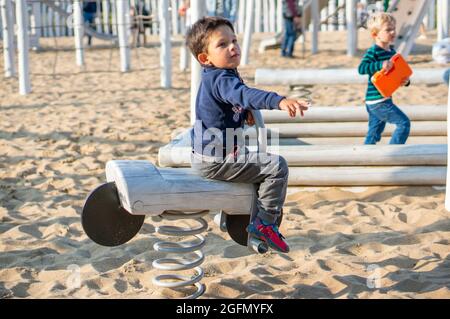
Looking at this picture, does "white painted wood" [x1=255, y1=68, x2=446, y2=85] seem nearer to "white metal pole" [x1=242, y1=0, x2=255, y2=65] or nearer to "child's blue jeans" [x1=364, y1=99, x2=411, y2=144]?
"child's blue jeans" [x1=364, y1=99, x2=411, y2=144]

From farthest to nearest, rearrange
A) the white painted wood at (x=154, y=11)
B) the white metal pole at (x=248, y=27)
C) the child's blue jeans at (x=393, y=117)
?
the white painted wood at (x=154, y=11), the white metal pole at (x=248, y=27), the child's blue jeans at (x=393, y=117)

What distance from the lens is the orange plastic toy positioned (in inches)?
239

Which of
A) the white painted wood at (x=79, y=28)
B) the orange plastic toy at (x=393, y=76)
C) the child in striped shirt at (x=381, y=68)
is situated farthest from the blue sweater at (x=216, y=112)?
the white painted wood at (x=79, y=28)

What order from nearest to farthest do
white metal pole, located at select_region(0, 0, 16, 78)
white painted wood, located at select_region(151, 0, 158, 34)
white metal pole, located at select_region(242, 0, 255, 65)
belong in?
1. white metal pole, located at select_region(0, 0, 16, 78)
2. white metal pole, located at select_region(242, 0, 255, 65)
3. white painted wood, located at select_region(151, 0, 158, 34)

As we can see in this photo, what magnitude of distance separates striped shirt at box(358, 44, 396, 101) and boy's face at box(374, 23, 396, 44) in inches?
3.5

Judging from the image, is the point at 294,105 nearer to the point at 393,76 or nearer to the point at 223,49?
the point at 223,49

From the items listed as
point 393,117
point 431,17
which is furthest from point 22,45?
point 431,17

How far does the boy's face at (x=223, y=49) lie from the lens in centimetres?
347

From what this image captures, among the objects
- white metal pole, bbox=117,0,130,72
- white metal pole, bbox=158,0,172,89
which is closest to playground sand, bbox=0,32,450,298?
white metal pole, bbox=158,0,172,89

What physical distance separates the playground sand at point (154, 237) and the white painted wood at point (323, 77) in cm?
129

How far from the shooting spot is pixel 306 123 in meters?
7.29

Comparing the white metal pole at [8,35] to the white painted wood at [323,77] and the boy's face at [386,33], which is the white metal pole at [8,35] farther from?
the boy's face at [386,33]

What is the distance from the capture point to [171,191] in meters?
3.47

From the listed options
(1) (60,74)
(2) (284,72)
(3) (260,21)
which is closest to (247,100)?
(2) (284,72)
